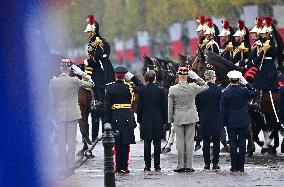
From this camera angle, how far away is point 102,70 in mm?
23062

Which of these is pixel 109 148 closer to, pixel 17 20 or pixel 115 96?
pixel 115 96

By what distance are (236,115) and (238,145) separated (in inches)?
22.8

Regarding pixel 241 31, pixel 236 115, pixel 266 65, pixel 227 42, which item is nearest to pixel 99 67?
pixel 227 42

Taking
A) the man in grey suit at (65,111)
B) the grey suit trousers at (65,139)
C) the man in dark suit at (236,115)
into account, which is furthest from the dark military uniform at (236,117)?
the grey suit trousers at (65,139)

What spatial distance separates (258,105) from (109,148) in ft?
29.1

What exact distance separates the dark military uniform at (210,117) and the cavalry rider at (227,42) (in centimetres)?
491

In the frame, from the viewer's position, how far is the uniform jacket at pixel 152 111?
1838 centimetres

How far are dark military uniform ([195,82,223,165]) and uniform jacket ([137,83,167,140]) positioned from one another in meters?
0.71

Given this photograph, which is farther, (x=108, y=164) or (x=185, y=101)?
(x=185, y=101)

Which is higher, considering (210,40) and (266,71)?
(210,40)

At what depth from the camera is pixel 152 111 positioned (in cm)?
1842

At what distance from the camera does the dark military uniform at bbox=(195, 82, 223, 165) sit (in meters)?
18.5

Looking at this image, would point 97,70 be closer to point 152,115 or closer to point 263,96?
point 263,96

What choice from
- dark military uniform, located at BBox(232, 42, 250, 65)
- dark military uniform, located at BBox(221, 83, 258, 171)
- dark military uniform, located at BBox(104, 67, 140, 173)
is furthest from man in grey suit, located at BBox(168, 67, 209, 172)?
dark military uniform, located at BBox(232, 42, 250, 65)
